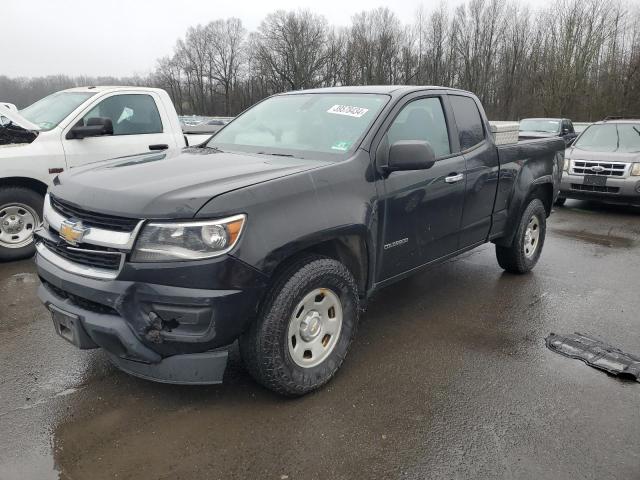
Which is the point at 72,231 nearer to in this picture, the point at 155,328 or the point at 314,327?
the point at 155,328

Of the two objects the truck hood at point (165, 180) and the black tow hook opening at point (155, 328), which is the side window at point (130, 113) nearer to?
the truck hood at point (165, 180)

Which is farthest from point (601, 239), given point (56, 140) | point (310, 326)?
point (56, 140)

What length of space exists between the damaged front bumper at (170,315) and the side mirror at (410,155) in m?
1.28

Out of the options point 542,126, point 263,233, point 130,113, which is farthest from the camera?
point 542,126

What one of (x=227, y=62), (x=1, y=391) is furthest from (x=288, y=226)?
(x=227, y=62)

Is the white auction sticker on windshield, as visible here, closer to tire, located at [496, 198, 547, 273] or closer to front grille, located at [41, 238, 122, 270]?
front grille, located at [41, 238, 122, 270]

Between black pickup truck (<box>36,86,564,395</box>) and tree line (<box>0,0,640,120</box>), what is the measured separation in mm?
28720

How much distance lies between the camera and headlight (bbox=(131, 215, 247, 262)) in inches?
101

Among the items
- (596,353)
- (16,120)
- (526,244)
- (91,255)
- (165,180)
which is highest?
(16,120)

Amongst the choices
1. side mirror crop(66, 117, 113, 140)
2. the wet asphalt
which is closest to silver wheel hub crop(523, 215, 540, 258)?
the wet asphalt

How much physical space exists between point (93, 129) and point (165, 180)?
3.54 m

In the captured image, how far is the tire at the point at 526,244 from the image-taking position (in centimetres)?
534

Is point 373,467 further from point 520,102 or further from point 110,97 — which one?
point 520,102

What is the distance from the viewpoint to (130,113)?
6.52 m
